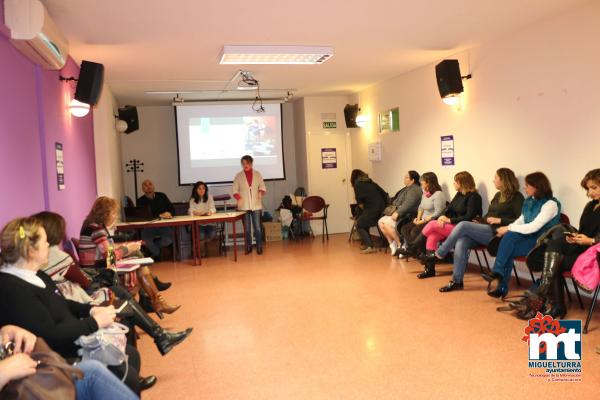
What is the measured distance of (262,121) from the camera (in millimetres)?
10648

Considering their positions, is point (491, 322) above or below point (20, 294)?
below

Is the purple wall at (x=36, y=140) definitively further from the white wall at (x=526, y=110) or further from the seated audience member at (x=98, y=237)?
the white wall at (x=526, y=110)

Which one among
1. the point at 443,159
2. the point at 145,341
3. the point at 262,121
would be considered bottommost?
the point at 145,341

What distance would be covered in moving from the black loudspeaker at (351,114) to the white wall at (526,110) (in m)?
2.09

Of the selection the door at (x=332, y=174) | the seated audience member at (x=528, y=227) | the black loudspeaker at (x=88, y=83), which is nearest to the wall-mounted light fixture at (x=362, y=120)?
the door at (x=332, y=174)

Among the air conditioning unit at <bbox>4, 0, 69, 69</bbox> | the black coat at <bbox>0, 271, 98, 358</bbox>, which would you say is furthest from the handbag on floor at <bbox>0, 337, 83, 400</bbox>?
the air conditioning unit at <bbox>4, 0, 69, 69</bbox>

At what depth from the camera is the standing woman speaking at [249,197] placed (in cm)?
879

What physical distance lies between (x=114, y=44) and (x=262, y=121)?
5.22 meters

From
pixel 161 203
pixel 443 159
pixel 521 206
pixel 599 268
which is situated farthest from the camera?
pixel 161 203

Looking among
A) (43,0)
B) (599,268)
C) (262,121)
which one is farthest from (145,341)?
(262,121)

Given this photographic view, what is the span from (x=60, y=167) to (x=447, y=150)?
185 inches

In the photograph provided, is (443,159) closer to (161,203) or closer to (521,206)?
(521,206)

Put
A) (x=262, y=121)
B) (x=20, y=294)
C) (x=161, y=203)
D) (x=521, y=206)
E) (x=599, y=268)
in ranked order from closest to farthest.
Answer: (x=20, y=294), (x=599, y=268), (x=521, y=206), (x=161, y=203), (x=262, y=121)

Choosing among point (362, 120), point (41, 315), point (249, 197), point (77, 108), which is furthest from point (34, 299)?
point (362, 120)
